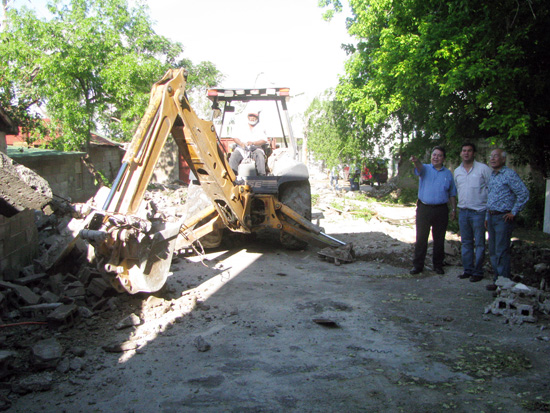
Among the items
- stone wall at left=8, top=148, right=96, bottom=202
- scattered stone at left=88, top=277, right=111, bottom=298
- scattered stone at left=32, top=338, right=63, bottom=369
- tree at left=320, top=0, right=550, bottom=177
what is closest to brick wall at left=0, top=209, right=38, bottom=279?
scattered stone at left=88, top=277, right=111, bottom=298

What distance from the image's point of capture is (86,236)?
4.12m

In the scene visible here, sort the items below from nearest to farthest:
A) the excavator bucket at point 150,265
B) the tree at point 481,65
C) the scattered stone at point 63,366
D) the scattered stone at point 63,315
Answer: the scattered stone at point 63,366 < the scattered stone at point 63,315 < the excavator bucket at point 150,265 < the tree at point 481,65

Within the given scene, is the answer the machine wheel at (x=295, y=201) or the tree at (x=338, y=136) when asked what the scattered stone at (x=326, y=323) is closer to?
the machine wheel at (x=295, y=201)

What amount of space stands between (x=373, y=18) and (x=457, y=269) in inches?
430

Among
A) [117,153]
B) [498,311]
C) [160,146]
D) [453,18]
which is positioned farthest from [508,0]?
[117,153]

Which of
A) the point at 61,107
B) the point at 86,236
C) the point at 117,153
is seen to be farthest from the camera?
the point at 117,153

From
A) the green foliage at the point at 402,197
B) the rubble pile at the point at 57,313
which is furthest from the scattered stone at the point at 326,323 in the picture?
the green foliage at the point at 402,197

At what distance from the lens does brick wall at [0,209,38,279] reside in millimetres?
5559

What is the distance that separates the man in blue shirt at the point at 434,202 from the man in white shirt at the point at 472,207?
0.62 feet

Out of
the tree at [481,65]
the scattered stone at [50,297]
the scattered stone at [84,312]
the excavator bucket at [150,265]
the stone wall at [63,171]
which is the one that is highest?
the tree at [481,65]

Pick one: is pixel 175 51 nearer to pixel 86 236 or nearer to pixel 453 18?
pixel 453 18

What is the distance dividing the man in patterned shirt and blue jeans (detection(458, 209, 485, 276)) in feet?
0.63

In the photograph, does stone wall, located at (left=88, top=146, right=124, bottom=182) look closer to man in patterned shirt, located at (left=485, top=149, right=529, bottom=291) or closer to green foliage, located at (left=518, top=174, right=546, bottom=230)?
green foliage, located at (left=518, top=174, right=546, bottom=230)

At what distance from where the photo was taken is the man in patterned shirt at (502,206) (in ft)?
18.2
